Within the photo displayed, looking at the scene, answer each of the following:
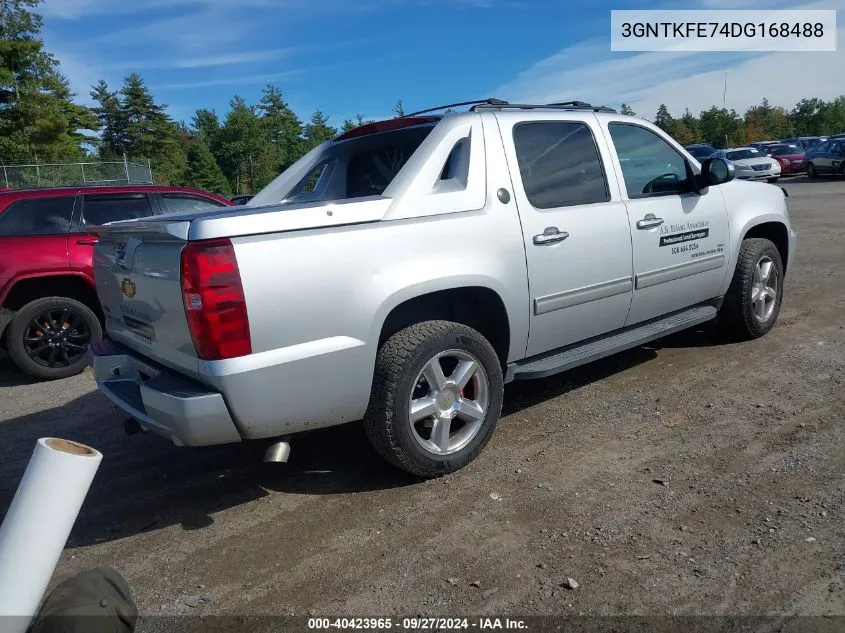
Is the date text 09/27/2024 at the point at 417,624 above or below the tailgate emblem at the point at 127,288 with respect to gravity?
below

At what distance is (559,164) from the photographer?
4098 mm

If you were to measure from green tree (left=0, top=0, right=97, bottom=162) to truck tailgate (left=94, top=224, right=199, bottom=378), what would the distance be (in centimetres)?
3716

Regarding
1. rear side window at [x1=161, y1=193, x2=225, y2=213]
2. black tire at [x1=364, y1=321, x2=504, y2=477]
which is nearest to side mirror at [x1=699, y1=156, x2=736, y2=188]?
black tire at [x1=364, y1=321, x2=504, y2=477]

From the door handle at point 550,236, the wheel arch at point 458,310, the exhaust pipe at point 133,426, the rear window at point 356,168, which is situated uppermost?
the rear window at point 356,168

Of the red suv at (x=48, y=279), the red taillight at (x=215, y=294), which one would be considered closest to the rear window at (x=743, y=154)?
the red suv at (x=48, y=279)

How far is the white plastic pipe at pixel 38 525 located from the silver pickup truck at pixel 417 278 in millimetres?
511

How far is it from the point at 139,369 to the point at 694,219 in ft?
12.4

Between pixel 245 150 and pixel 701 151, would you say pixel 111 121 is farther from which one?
pixel 701 151

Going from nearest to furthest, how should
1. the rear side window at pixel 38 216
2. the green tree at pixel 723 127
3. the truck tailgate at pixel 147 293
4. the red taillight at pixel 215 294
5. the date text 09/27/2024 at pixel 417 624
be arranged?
the date text 09/27/2024 at pixel 417 624, the red taillight at pixel 215 294, the truck tailgate at pixel 147 293, the rear side window at pixel 38 216, the green tree at pixel 723 127

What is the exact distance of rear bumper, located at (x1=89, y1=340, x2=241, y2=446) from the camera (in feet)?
9.38

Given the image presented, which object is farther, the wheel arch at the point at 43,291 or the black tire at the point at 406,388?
the wheel arch at the point at 43,291

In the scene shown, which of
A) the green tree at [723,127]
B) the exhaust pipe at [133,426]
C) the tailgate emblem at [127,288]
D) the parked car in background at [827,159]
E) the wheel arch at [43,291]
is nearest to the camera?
the tailgate emblem at [127,288]

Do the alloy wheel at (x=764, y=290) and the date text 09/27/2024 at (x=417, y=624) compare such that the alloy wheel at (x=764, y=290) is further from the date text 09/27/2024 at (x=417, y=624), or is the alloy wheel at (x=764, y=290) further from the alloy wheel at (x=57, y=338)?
the alloy wheel at (x=57, y=338)

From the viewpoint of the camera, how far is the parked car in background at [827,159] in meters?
26.0
